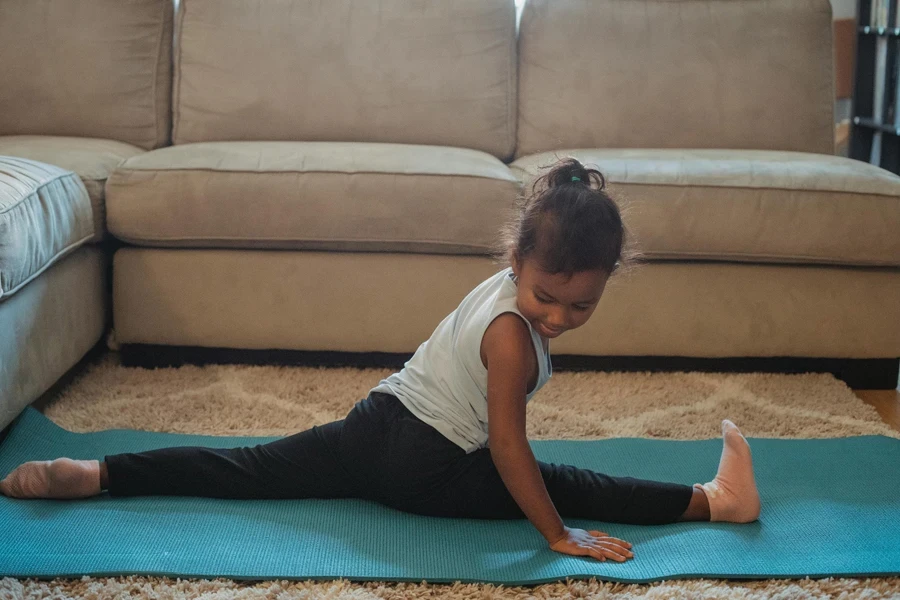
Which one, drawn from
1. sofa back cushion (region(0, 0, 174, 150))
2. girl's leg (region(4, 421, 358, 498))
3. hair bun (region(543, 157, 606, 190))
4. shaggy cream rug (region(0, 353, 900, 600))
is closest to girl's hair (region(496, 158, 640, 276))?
hair bun (region(543, 157, 606, 190))

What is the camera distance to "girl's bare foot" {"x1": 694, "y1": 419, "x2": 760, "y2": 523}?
1.37 metres

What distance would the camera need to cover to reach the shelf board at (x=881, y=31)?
3162 millimetres

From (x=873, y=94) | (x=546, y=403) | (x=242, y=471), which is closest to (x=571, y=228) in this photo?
(x=242, y=471)

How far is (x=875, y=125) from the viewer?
3320 millimetres

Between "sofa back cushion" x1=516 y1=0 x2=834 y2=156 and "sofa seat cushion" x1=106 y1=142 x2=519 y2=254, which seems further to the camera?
"sofa back cushion" x1=516 y1=0 x2=834 y2=156

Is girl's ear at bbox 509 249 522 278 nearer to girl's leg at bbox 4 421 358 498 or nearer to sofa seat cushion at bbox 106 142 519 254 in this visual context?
girl's leg at bbox 4 421 358 498

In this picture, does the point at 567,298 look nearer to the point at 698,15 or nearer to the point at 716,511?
the point at 716,511

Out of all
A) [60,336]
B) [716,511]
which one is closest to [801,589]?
[716,511]

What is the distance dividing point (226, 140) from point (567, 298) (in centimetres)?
149

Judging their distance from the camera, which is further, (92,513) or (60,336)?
(60,336)

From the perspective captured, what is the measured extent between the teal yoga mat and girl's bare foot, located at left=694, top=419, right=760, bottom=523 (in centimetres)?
2

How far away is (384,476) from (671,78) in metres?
1.58

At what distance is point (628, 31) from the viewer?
2.49 m

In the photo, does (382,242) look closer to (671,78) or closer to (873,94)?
(671,78)
